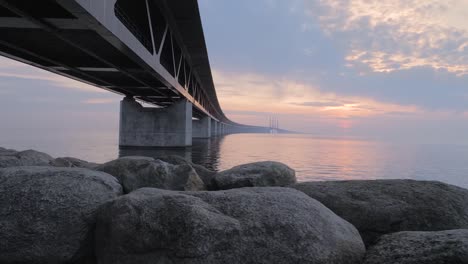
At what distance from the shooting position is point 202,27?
93.3 feet

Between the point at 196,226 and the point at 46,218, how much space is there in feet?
7.09

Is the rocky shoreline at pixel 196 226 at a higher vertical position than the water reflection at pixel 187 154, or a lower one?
higher

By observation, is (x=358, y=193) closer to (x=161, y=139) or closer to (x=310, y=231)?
(x=310, y=231)

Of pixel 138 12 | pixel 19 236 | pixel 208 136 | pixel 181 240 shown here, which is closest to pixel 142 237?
pixel 181 240

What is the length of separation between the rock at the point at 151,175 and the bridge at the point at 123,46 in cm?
778

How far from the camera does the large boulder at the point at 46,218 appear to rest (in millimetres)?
4668

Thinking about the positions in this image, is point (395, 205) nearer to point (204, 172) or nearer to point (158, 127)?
point (204, 172)

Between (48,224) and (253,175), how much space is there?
15.3 feet

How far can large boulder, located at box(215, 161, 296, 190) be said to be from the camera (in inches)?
321

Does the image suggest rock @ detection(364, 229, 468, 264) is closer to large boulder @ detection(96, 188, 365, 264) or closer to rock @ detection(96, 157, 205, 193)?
large boulder @ detection(96, 188, 365, 264)

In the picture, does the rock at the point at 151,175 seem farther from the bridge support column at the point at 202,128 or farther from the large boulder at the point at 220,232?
the bridge support column at the point at 202,128

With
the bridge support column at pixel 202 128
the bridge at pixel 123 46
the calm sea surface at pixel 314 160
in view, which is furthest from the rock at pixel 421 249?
the bridge support column at pixel 202 128

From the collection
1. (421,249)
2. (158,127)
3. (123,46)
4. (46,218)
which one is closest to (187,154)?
(158,127)

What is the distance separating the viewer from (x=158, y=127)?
44125 millimetres
